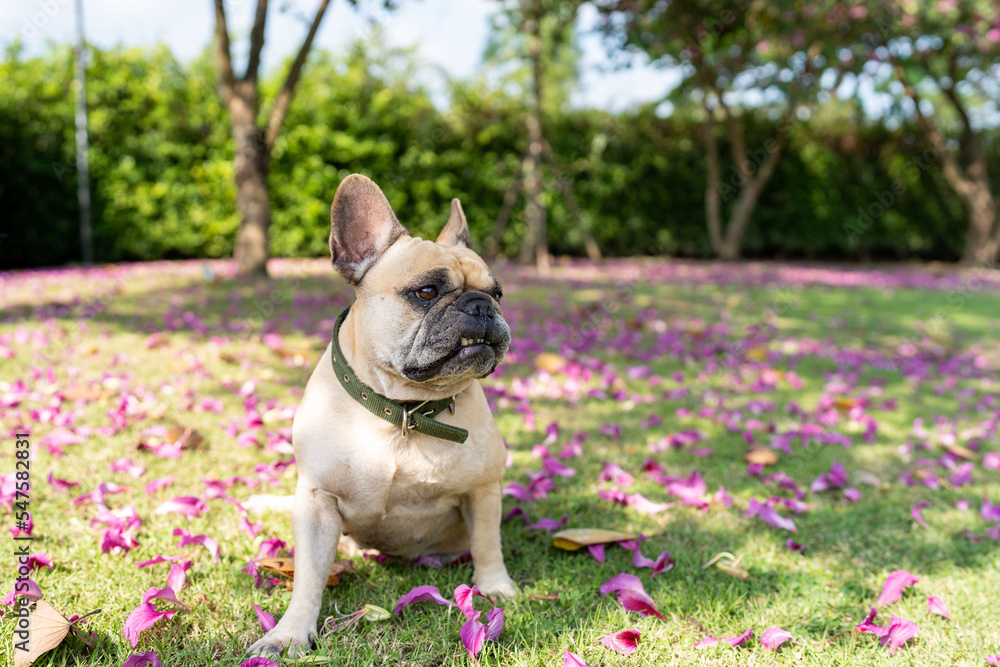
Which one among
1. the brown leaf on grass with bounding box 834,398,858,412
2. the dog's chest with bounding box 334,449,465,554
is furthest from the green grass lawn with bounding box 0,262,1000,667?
the dog's chest with bounding box 334,449,465,554

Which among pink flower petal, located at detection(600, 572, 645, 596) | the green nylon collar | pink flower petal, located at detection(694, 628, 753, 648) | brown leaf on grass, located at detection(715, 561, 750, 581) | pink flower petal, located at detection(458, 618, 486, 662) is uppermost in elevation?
the green nylon collar

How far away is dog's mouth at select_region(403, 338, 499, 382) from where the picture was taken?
2.31 metres

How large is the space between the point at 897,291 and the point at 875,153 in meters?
9.03

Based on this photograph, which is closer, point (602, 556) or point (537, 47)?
point (602, 556)

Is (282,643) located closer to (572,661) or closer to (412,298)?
(572,661)

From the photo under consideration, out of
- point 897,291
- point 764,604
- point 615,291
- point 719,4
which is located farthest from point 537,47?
point 764,604

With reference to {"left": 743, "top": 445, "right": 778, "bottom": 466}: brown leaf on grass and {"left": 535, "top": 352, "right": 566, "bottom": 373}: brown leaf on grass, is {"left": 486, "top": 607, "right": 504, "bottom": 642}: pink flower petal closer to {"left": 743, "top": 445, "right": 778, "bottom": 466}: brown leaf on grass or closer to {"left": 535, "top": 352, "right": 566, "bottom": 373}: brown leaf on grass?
{"left": 743, "top": 445, "right": 778, "bottom": 466}: brown leaf on grass

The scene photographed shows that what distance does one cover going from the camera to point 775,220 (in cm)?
1900

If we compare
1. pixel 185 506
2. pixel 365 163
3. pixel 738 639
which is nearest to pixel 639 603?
pixel 738 639

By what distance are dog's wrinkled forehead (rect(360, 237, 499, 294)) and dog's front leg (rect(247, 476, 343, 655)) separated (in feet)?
2.63

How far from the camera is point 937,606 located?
2.43 meters

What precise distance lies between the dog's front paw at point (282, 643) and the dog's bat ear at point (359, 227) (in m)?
1.24

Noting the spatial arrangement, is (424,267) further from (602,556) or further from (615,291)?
(615,291)

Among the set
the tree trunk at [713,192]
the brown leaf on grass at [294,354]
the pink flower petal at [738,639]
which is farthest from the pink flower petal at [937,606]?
the tree trunk at [713,192]
